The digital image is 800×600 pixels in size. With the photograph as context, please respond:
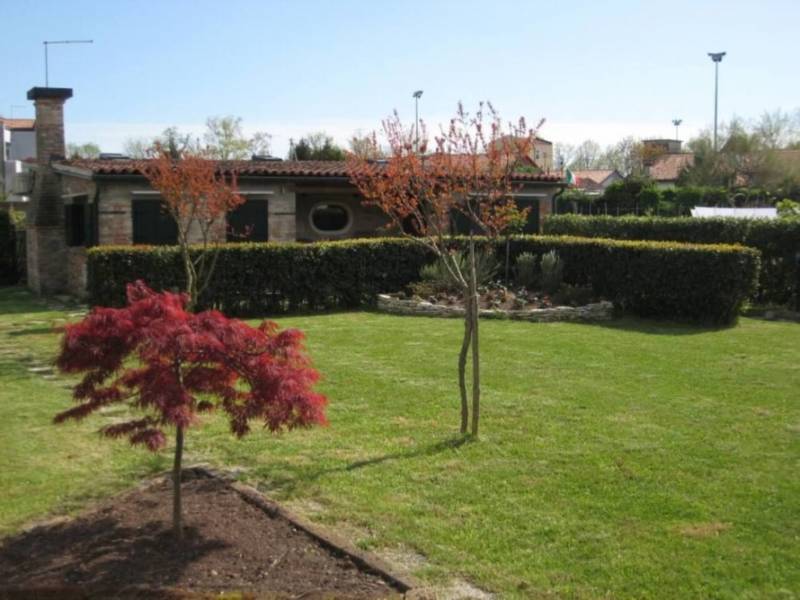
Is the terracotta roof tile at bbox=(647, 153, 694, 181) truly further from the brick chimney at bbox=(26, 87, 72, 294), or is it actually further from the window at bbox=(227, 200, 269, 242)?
the brick chimney at bbox=(26, 87, 72, 294)

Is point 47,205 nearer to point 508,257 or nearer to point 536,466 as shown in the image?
point 508,257

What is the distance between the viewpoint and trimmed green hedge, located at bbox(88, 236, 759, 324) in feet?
47.3

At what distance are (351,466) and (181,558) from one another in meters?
1.95

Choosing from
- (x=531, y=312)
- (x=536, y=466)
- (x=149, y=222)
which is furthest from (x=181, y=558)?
(x=149, y=222)

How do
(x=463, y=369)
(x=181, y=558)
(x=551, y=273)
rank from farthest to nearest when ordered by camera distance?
(x=551, y=273) → (x=463, y=369) → (x=181, y=558)

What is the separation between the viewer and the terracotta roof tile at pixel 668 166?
215 ft

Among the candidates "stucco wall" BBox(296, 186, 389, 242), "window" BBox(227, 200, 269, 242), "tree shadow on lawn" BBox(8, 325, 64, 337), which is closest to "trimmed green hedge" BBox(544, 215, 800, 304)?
"stucco wall" BBox(296, 186, 389, 242)

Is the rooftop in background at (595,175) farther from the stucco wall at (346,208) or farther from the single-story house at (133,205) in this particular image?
the single-story house at (133,205)

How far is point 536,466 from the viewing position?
6496 mm

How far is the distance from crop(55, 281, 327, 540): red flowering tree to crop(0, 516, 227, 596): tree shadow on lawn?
202 mm

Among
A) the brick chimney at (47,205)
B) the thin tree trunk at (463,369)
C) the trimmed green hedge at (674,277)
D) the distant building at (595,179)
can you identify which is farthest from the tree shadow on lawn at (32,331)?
the distant building at (595,179)

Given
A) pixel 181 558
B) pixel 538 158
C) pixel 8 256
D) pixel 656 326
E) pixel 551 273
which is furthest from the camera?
pixel 538 158

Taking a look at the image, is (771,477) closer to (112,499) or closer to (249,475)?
(249,475)

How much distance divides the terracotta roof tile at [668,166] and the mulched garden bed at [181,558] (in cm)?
6250
